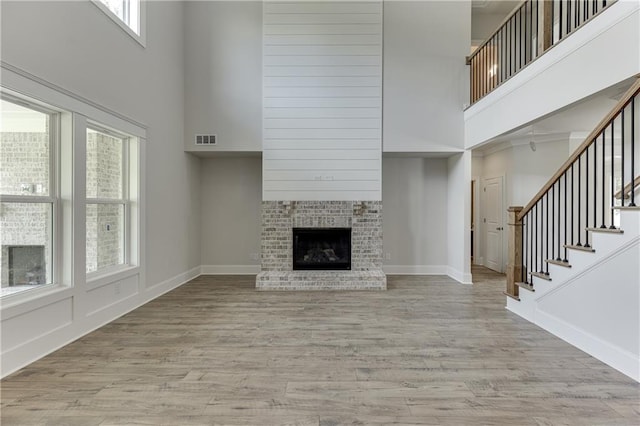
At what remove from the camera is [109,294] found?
3527 mm

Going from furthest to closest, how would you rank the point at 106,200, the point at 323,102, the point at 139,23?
1. the point at 323,102
2. the point at 139,23
3. the point at 106,200

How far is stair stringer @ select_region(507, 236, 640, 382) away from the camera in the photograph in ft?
7.71

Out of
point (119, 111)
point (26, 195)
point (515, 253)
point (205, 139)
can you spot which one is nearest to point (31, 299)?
point (26, 195)

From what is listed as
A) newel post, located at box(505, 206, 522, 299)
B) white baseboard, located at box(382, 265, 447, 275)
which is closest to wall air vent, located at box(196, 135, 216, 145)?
white baseboard, located at box(382, 265, 447, 275)

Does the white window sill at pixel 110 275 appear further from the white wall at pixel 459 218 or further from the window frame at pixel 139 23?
the white wall at pixel 459 218

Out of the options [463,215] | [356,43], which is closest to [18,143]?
[356,43]

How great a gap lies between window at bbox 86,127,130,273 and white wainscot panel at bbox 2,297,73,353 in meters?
0.56

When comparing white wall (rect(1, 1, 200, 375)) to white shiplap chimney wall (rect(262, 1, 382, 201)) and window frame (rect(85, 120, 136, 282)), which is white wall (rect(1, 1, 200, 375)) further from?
white shiplap chimney wall (rect(262, 1, 382, 201))

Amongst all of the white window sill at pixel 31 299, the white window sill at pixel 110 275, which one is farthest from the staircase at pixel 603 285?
the white window sill at pixel 110 275

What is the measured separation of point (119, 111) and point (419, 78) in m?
4.57

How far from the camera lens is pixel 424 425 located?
6.01 ft

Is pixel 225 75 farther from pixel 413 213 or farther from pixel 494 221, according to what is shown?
pixel 494 221

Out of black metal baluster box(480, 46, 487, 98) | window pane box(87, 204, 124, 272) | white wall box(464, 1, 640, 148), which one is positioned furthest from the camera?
black metal baluster box(480, 46, 487, 98)

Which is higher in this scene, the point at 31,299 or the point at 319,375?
the point at 31,299
